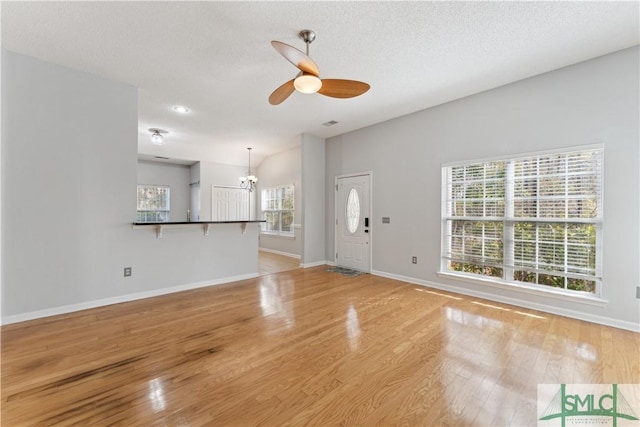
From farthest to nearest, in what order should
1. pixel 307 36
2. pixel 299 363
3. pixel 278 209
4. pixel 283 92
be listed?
pixel 278 209
pixel 283 92
pixel 307 36
pixel 299 363

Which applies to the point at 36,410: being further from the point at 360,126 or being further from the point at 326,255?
the point at 360,126

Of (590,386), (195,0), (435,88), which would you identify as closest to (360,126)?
(435,88)

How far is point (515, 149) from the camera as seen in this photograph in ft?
11.4

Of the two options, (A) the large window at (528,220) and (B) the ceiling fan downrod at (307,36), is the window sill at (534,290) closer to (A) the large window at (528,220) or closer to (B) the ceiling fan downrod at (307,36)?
(A) the large window at (528,220)

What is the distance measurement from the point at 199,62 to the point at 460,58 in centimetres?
293

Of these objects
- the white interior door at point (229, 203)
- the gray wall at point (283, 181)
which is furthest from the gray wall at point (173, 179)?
the gray wall at point (283, 181)

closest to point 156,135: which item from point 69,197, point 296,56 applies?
point 69,197

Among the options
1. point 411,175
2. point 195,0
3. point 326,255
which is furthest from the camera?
point 326,255

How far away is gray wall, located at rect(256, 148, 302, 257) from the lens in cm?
706

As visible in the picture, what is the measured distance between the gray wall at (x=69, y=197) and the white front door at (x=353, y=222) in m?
3.30

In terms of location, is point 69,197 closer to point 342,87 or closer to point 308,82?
point 308,82

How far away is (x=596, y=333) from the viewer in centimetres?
266

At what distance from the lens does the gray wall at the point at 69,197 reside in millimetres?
2895

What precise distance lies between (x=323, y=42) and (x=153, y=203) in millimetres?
7460
